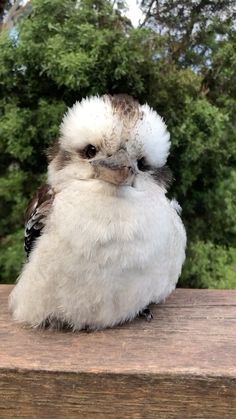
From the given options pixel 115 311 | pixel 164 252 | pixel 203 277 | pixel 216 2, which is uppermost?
pixel 216 2

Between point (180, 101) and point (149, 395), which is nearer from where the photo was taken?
point (149, 395)

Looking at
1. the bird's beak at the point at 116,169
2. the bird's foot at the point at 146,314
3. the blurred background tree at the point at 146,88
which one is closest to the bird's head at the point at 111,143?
the bird's beak at the point at 116,169

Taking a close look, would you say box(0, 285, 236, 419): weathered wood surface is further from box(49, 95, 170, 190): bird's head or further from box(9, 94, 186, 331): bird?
box(49, 95, 170, 190): bird's head

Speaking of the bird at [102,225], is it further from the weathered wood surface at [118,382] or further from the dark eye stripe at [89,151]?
the weathered wood surface at [118,382]

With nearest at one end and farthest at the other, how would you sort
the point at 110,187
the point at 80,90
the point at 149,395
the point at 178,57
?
the point at 149,395, the point at 110,187, the point at 80,90, the point at 178,57

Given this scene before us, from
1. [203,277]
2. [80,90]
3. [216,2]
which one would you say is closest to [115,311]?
[80,90]

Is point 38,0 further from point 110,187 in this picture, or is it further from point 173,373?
point 173,373

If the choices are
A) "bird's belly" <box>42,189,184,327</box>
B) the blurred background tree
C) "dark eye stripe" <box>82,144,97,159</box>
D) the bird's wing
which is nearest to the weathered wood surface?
"bird's belly" <box>42,189,184,327</box>
